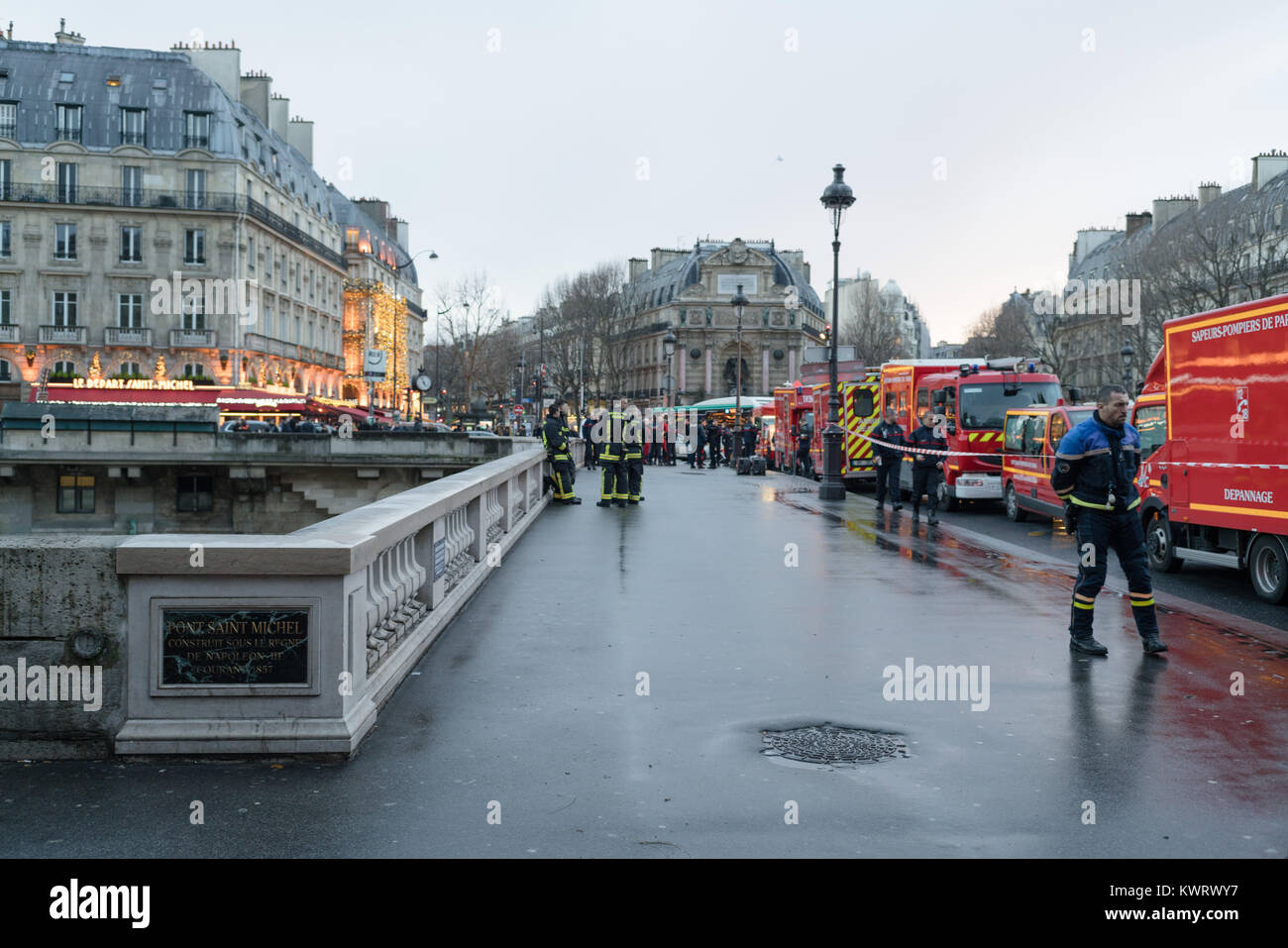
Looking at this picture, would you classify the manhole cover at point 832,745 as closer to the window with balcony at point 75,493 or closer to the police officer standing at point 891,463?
the police officer standing at point 891,463

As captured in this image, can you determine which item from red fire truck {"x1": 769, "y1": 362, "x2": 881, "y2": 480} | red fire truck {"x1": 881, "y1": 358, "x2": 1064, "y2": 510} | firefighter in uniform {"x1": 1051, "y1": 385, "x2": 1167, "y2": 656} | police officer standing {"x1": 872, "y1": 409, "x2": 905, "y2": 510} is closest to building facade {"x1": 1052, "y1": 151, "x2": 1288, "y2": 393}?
red fire truck {"x1": 769, "y1": 362, "x2": 881, "y2": 480}

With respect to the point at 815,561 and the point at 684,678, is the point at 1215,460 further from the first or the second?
the point at 684,678

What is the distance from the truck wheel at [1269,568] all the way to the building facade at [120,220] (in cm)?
5493

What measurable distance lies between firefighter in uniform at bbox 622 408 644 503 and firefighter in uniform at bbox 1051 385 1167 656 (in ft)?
42.3

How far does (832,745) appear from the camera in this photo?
6012 millimetres

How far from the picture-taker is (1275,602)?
11.5 meters

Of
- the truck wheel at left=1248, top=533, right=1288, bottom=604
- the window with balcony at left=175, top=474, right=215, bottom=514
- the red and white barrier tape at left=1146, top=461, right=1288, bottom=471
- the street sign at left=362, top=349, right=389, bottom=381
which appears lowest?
the window with balcony at left=175, top=474, right=215, bottom=514

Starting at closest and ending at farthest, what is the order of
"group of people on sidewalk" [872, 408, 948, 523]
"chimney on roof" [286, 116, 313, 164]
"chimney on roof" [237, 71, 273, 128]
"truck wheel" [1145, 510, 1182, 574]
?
"truck wheel" [1145, 510, 1182, 574] < "group of people on sidewalk" [872, 408, 948, 523] < "chimney on roof" [237, 71, 273, 128] < "chimney on roof" [286, 116, 313, 164]

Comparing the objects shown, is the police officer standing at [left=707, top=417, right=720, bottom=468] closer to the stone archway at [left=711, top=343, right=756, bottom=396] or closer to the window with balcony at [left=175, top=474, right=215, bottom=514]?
the window with balcony at [left=175, top=474, right=215, bottom=514]

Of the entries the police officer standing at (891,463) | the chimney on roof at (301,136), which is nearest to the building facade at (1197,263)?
the police officer standing at (891,463)

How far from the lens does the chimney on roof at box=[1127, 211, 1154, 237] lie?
2870 inches

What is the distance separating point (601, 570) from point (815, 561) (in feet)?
8.45

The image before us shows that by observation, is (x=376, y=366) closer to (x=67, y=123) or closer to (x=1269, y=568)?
(x=1269, y=568)

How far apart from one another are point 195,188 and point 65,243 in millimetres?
6654
